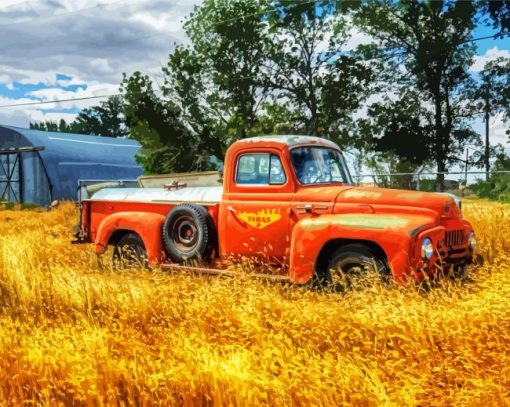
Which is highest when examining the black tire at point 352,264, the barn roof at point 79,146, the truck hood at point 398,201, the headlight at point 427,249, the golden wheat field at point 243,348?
the barn roof at point 79,146

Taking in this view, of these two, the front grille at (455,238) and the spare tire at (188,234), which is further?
the spare tire at (188,234)

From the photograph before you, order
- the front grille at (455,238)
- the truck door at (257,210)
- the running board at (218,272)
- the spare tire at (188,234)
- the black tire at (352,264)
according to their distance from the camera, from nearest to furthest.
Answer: the black tire at (352,264) → the front grille at (455,238) → the running board at (218,272) → the truck door at (257,210) → the spare tire at (188,234)

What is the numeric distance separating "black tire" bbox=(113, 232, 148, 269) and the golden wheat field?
7.00 ft

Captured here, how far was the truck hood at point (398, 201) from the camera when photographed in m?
6.82

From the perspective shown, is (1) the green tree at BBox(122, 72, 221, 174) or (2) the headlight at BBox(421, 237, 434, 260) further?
(1) the green tree at BBox(122, 72, 221, 174)

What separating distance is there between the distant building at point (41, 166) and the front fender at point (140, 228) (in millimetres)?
18837

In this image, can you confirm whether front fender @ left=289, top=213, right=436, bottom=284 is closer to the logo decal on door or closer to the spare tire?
the logo decal on door

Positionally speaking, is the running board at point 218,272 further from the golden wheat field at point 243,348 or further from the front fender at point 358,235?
the golden wheat field at point 243,348

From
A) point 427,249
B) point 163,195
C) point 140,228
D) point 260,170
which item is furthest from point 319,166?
point 140,228

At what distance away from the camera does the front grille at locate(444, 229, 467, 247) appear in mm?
6816

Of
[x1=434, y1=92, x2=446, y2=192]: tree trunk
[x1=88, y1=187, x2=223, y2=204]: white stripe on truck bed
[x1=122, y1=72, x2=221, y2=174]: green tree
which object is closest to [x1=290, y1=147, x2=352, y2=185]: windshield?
[x1=88, y1=187, x2=223, y2=204]: white stripe on truck bed

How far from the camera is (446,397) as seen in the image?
3.64 m

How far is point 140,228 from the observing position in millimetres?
8656

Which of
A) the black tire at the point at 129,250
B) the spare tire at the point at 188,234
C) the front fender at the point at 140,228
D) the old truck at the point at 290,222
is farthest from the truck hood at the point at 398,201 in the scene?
the black tire at the point at 129,250
